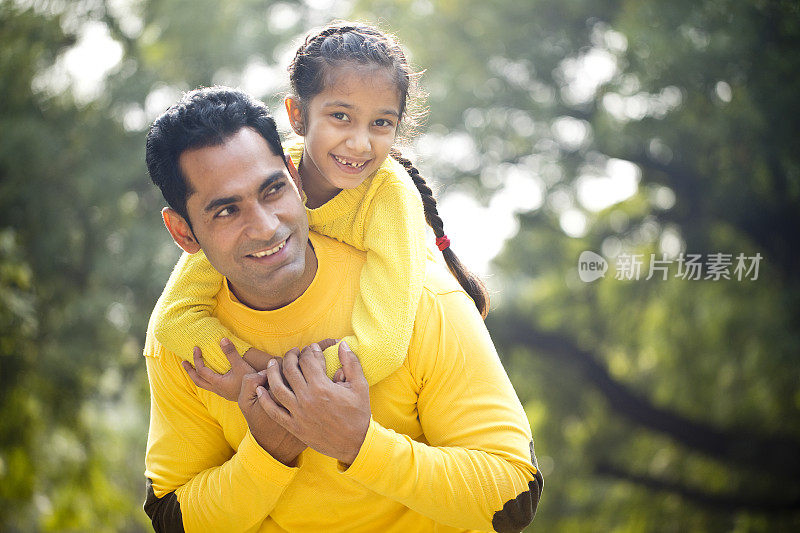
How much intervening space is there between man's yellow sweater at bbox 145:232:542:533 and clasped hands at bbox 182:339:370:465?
35mm

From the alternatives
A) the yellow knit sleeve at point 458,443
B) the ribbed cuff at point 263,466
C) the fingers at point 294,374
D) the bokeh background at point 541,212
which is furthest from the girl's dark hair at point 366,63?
the bokeh background at point 541,212

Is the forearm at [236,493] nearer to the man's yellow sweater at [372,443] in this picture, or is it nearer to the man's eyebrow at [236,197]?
the man's yellow sweater at [372,443]

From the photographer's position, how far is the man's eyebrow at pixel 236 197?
1868mm

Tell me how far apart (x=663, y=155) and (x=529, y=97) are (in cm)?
124

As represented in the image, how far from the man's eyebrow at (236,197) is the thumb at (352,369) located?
426 mm

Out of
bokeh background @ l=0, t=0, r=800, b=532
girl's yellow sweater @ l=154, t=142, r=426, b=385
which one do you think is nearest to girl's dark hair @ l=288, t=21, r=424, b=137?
girl's yellow sweater @ l=154, t=142, r=426, b=385

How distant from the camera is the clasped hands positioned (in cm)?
170

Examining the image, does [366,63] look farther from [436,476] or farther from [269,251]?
[436,476]

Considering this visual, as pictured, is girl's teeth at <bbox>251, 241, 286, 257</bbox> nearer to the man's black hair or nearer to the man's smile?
the man's smile

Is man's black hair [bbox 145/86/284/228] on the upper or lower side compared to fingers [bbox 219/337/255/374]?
upper

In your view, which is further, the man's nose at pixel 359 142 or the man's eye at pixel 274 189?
the man's nose at pixel 359 142

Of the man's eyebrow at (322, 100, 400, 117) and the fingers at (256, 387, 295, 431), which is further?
the man's eyebrow at (322, 100, 400, 117)

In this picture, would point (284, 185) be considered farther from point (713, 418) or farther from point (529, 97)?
point (713, 418)


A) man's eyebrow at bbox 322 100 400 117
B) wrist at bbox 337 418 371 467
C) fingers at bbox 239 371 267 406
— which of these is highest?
man's eyebrow at bbox 322 100 400 117
